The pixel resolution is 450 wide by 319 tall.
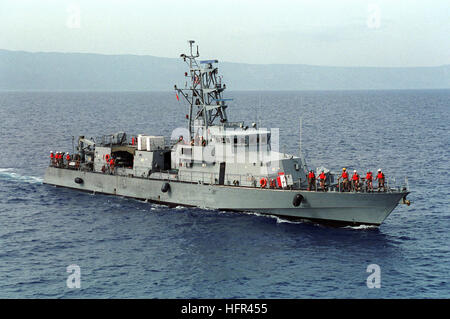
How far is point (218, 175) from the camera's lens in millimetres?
39469

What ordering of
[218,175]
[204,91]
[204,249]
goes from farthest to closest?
[204,91]
[218,175]
[204,249]

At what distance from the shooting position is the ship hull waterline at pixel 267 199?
3450 cm

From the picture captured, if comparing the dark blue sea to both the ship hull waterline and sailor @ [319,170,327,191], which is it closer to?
the ship hull waterline

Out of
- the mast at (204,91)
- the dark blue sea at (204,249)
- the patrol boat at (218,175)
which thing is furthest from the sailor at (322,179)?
the mast at (204,91)

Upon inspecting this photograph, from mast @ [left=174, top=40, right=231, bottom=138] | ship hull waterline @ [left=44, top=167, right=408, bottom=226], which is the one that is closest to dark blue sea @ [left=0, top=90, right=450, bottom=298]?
ship hull waterline @ [left=44, top=167, right=408, bottom=226]

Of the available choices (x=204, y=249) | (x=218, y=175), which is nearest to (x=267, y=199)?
(x=218, y=175)

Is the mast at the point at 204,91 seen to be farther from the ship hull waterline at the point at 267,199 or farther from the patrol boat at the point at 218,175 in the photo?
the ship hull waterline at the point at 267,199

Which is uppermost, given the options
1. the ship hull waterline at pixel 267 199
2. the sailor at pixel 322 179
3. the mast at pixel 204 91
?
the mast at pixel 204 91

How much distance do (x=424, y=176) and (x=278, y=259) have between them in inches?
1044

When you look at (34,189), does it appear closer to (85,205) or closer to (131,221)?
(85,205)

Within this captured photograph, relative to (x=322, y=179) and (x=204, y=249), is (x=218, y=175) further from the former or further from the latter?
(x=204, y=249)

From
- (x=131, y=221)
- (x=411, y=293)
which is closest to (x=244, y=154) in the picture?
(x=131, y=221)

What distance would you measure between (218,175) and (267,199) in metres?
4.57

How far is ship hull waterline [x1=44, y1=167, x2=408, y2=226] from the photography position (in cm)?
3450
